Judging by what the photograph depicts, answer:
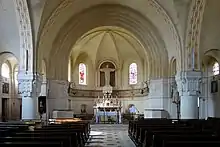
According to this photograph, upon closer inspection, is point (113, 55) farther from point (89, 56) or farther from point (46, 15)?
point (46, 15)

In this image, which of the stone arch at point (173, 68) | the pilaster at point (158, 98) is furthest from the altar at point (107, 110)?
the stone arch at point (173, 68)

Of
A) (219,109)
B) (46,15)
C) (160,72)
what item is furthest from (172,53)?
(46,15)

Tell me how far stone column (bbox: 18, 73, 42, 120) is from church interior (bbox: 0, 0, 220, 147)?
0.06m

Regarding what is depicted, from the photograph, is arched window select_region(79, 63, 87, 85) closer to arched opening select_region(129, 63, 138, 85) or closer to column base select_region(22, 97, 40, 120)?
arched opening select_region(129, 63, 138, 85)

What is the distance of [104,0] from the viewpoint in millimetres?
27594

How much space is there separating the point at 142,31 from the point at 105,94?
10323mm

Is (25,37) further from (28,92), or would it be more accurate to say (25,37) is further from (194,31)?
(194,31)

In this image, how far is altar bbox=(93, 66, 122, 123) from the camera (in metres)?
33.4

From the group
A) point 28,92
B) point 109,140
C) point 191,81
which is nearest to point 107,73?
point 28,92

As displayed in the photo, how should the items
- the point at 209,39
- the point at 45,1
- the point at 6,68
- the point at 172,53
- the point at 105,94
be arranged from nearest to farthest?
the point at 45,1 → the point at 209,39 → the point at 172,53 → the point at 6,68 → the point at 105,94

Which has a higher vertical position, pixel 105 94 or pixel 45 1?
pixel 45 1

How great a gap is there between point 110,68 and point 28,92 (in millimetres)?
19095

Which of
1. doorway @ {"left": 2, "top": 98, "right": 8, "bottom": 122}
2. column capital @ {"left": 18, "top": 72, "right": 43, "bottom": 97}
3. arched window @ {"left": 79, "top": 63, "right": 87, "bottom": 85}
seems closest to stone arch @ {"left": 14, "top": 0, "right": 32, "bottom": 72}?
column capital @ {"left": 18, "top": 72, "right": 43, "bottom": 97}

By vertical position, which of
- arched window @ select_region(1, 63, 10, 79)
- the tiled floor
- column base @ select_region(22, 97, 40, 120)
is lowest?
the tiled floor
